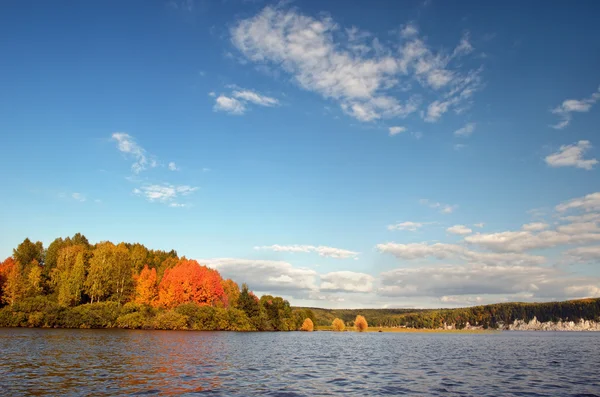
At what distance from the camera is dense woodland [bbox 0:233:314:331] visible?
117 meters

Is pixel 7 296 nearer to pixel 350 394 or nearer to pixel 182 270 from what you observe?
pixel 182 270

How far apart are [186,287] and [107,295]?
2925cm

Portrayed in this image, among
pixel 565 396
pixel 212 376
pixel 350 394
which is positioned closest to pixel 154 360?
pixel 212 376

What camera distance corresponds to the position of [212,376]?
33.4 meters

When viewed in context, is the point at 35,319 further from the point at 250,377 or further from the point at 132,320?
the point at 250,377

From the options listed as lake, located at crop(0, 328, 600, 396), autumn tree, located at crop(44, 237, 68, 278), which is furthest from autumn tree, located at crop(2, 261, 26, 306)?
lake, located at crop(0, 328, 600, 396)

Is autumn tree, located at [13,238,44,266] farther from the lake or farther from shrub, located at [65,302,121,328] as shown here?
the lake

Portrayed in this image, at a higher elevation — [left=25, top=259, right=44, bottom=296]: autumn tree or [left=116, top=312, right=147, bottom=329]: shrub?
[left=25, top=259, right=44, bottom=296]: autumn tree

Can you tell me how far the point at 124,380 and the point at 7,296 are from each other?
132 meters

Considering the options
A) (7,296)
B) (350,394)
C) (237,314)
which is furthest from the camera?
(237,314)

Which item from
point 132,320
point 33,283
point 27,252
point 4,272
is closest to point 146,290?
point 132,320

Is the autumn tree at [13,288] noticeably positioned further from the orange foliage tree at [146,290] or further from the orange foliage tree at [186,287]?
the orange foliage tree at [186,287]

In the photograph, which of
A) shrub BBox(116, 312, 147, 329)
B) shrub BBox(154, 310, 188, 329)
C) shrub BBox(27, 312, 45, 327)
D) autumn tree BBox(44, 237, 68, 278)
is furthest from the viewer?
autumn tree BBox(44, 237, 68, 278)

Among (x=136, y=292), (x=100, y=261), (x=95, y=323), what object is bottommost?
(x=95, y=323)
